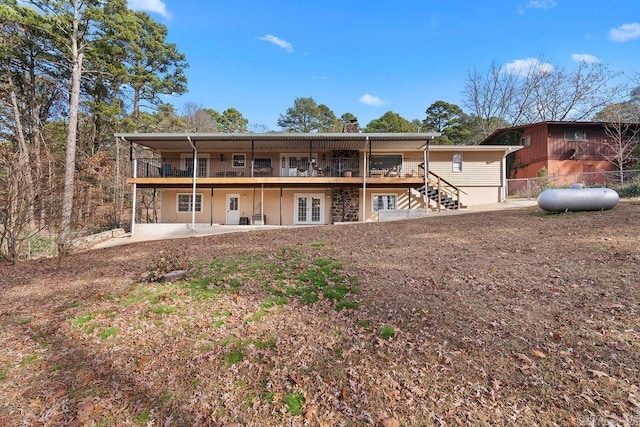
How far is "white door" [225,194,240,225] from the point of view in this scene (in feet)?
59.6

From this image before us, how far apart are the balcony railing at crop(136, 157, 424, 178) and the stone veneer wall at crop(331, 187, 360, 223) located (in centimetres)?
109

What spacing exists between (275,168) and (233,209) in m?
3.37

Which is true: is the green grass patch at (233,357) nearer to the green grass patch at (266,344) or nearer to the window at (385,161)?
the green grass patch at (266,344)

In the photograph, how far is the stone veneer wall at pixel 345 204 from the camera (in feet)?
58.9

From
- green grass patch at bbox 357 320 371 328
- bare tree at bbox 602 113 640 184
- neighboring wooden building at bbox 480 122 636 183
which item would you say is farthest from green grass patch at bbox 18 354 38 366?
bare tree at bbox 602 113 640 184

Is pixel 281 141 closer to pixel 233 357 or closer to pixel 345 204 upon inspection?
pixel 345 204

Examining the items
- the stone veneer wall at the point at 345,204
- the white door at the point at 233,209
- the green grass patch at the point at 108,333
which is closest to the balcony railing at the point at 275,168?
the stone veneer wall at the point at 345,204

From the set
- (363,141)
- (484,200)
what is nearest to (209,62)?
(363,141)

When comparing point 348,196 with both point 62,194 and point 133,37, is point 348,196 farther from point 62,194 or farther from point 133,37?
point 133,37

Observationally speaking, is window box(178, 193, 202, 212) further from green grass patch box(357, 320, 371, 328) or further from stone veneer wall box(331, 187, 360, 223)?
green grass patch box(357, 320, 371, 328)

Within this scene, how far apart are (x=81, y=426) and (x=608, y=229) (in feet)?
34.9

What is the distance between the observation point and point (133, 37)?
18906 millimetres

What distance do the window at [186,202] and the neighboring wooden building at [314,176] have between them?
5 cm

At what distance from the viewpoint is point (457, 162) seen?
62.6ft
